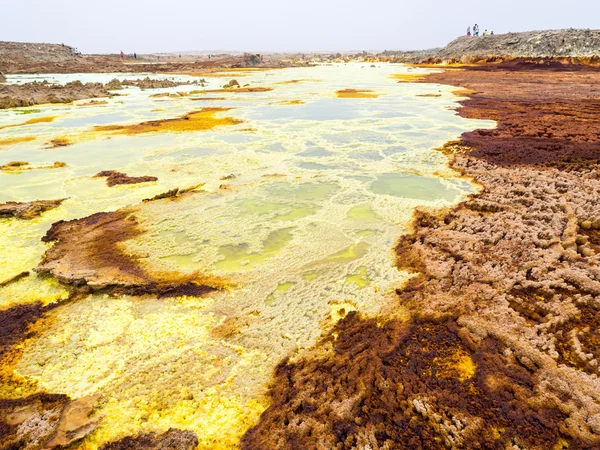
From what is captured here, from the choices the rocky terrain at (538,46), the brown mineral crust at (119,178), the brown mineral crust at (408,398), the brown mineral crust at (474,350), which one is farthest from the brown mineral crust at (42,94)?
the rocky terrain at (538,46)

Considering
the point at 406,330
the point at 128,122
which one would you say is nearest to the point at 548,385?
the point at 406,330

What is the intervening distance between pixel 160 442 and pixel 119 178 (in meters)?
8.02

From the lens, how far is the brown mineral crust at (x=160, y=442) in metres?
3.04

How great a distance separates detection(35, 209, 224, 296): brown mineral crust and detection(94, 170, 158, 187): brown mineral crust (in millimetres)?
2302

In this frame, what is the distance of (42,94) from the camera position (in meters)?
24.6

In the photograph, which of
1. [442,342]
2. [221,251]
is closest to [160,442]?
[442,342]

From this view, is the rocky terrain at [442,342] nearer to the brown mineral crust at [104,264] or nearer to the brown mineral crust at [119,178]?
the brown mineral crust at [104,264]

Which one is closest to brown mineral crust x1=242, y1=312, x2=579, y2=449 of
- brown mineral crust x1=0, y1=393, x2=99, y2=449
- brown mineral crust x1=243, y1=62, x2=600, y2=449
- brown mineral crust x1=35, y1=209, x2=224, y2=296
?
brown mineral crust x1=243, y1=62, x2=600, y2=449

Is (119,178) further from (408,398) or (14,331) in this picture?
(408,398)

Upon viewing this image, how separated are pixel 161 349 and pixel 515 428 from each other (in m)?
3.58

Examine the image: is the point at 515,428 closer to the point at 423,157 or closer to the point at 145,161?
the point at 423,157

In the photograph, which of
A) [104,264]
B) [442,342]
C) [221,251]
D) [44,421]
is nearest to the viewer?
[44,421]

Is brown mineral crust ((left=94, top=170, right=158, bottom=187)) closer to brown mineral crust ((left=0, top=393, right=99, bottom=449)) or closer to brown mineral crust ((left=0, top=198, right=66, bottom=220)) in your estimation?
brown mineral crust ((left=0, top=198, right=66, bottom=220))

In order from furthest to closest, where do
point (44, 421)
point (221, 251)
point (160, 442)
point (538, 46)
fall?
point (538, 46) → point (221, 251) → point (44, 421) → point (160, 442)
